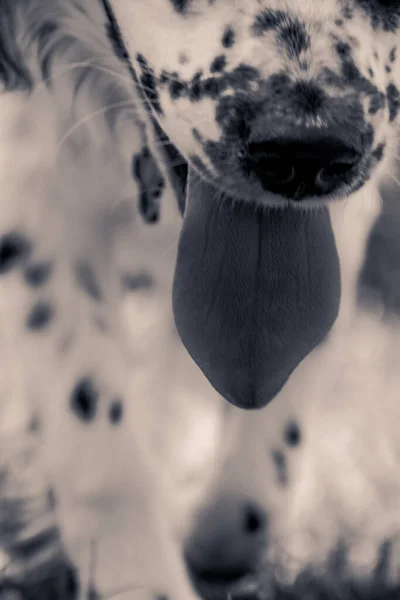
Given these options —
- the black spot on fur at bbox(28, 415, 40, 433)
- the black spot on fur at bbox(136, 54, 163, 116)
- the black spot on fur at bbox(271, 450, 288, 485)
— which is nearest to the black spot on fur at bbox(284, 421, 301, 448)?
the black spot on fur at bbox(271, 450, 288, 485)

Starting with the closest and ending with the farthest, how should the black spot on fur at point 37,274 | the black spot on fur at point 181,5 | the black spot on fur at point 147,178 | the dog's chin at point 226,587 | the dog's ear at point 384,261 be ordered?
the black spot on fur at point 181,5
the black spot on fur at point 37,274
the black spot on fur at point 147,178
the dog's chin at point 226,587
the dog's ear at point 384,261

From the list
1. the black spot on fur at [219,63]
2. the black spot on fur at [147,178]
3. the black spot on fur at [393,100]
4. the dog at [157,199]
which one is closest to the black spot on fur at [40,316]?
the dog at [157,199]

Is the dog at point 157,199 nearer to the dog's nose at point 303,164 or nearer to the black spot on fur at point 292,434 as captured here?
the dog's nose at point 303,164

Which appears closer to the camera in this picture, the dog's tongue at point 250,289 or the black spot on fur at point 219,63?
the black spot on fur at point 219,63

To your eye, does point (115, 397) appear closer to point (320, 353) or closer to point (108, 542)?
point (108, 542)

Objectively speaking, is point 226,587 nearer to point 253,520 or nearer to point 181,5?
point 253,520

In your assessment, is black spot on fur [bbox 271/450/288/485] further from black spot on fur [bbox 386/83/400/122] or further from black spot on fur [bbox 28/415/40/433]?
black spot on fur [bbox 386/83/400/122]

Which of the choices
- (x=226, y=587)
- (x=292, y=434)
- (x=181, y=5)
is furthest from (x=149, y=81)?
(x=226, y=587)
